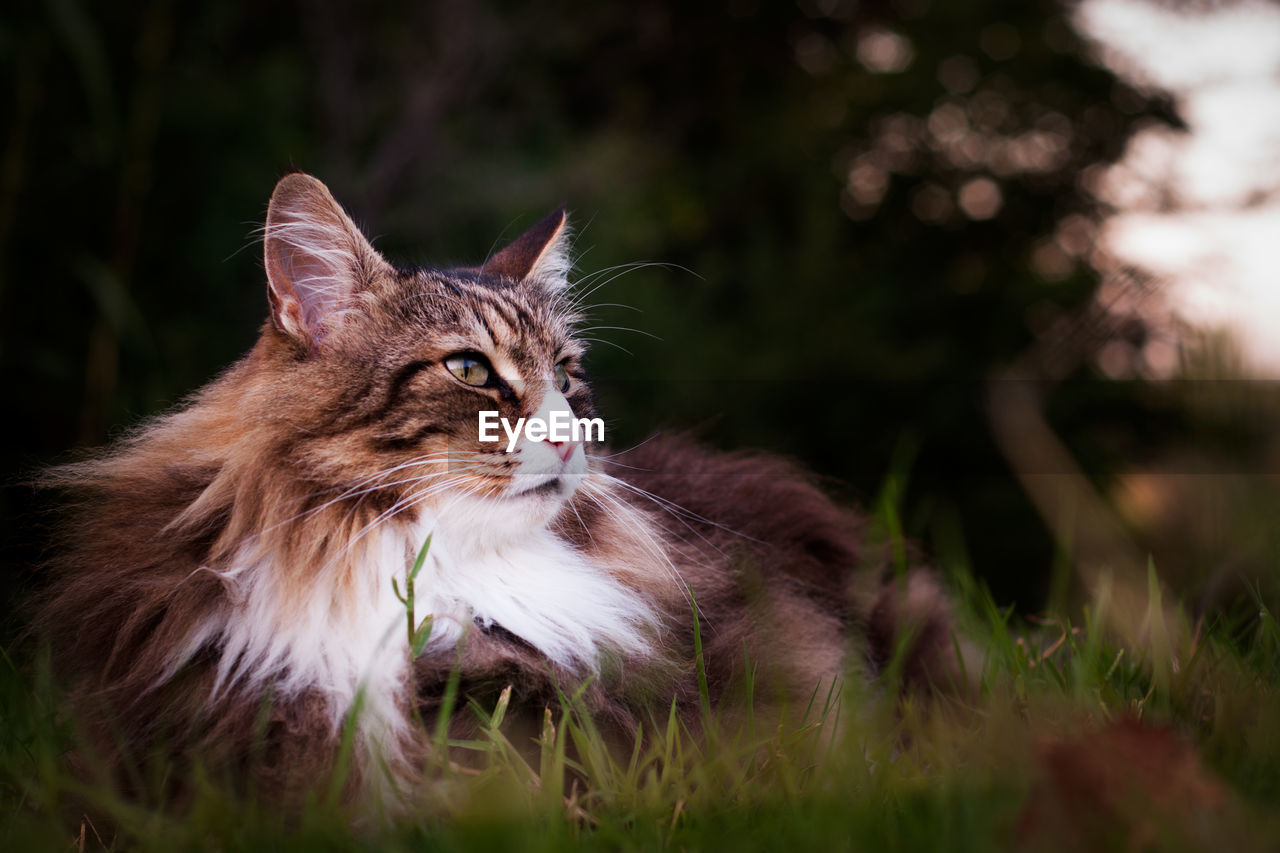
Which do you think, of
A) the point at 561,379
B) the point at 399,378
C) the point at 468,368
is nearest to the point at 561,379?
the point at 561,379

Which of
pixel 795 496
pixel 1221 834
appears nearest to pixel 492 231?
pixel 795 496

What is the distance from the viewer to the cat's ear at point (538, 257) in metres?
2.51

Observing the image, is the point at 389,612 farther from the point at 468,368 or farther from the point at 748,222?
the point at 748,222

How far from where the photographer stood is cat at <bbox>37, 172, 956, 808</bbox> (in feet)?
5.66

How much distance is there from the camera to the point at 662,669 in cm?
192

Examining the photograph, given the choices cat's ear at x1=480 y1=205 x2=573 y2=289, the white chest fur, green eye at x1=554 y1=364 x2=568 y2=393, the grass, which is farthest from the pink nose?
cat's ear at x1=480 y1=205 x2=573 y2=289

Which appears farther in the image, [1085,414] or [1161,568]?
[1085,414]

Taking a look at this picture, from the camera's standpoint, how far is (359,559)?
1829 mm

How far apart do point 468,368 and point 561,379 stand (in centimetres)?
33

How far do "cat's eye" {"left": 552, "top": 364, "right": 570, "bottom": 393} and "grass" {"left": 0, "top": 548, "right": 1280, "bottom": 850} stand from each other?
2.64 ft

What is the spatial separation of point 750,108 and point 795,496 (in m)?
5.26

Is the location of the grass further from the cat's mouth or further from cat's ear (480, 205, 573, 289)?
cat's ear (480, 205, 573, 289)

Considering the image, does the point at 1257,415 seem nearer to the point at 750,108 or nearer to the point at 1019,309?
the point at 1019,309

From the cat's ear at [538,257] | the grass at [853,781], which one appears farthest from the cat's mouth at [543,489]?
the cat's ear at [538,257]
